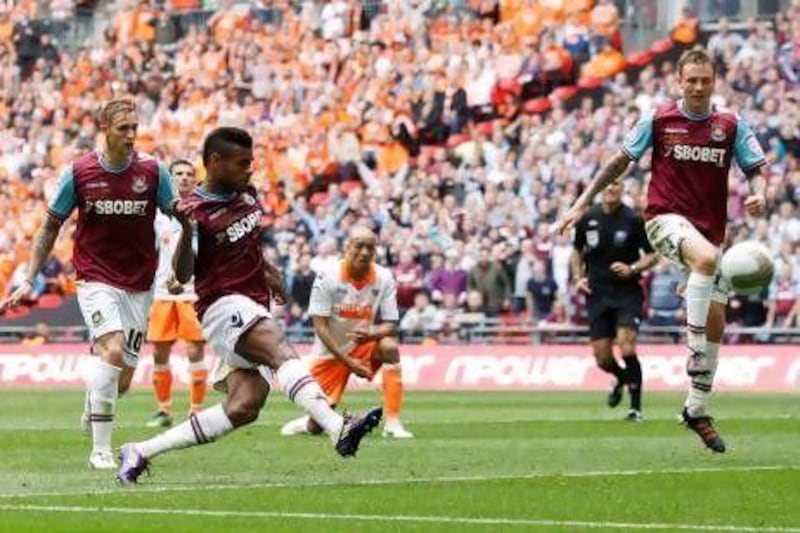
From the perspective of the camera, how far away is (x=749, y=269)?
53.7ft

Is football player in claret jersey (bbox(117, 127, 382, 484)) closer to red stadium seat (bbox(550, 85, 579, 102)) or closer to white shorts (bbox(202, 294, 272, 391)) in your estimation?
white shorts (bbox(202, 294, 272, 391))

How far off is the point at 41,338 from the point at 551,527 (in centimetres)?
2749

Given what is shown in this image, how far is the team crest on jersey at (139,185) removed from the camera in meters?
16.1

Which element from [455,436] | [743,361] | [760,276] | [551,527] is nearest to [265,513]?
[551,527]

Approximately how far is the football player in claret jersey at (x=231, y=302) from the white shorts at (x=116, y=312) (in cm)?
215

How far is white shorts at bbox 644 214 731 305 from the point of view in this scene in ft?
52.6

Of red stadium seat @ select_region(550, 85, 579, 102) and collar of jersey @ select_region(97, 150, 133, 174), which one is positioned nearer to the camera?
collar of jersey @ select_region(97, 150, 133, 174)

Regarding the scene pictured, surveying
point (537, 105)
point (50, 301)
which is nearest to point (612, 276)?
point (537, 105)

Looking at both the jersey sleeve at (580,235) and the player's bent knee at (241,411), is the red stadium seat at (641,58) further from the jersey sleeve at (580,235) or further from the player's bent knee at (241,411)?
the player's bent knee at (241,411)

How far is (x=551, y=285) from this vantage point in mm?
33062

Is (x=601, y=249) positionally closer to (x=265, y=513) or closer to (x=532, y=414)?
(x=532, y=414)

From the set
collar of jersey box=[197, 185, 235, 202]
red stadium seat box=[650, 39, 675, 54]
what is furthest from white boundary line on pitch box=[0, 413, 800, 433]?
red stadium seat box=[650, 39, 675, 54]

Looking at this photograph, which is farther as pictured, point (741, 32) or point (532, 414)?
point (741, 32)

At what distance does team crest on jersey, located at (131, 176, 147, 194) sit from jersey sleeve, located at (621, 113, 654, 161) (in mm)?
3500
